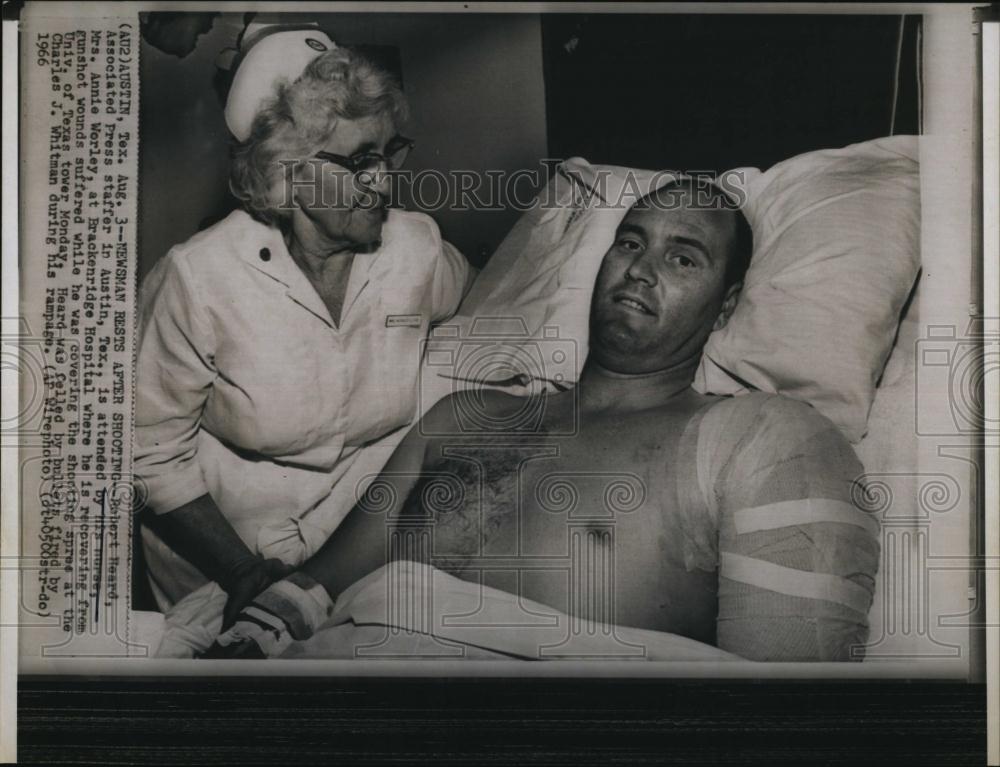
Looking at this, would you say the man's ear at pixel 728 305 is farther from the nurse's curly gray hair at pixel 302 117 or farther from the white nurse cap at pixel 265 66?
the white nurse cap at pixel 265 66

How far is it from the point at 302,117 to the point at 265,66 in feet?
0.59

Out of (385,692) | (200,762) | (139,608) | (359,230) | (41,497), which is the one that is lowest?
(200,762)

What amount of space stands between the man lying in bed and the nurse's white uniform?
14cm

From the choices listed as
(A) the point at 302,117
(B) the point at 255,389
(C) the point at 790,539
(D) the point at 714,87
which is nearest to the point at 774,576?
(C) the point at 790,539

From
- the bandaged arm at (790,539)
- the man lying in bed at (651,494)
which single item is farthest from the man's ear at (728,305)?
the bandaged arm at (790,539)

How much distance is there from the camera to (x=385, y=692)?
111 inches

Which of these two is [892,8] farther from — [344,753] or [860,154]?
[344,753]

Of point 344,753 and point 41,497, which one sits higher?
point 41,497

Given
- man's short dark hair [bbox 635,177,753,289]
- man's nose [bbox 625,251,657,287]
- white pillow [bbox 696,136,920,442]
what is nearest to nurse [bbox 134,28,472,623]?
man's nose [bbox 625,251,657,287]

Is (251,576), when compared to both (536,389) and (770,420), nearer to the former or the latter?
(536,389)

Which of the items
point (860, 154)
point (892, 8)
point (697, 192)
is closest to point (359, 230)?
point (697, 192)

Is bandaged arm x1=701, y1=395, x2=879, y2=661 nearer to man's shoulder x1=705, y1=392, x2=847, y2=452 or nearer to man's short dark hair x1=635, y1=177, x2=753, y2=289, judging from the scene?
man's shoulder x1=705, y1=392, x2=847, y2=452

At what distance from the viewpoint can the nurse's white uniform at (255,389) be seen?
2.84 meters

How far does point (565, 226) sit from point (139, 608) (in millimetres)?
1618
